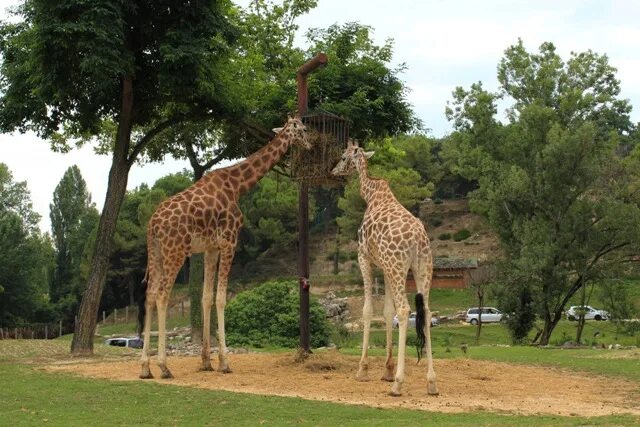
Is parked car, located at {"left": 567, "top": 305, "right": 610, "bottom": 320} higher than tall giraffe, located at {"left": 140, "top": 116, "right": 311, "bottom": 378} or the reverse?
the reverse

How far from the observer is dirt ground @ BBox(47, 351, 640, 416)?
1272 centimetres

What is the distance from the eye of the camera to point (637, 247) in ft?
112

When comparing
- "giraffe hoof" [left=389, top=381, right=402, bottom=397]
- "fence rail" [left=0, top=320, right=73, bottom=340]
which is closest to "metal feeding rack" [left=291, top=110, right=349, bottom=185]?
"giraffe hoof" [left=389, top=381, right=402, bottom=397]

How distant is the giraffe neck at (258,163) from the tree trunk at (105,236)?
517 centimetres

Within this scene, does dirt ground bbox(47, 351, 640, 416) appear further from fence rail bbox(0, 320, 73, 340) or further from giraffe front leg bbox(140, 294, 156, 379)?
fence rail bbox(0, 320, 73, 340)

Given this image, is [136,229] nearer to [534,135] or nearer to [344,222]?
[344,222]

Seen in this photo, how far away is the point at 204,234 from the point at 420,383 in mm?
4890

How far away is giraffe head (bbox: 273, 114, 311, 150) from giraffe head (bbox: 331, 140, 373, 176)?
0.88m

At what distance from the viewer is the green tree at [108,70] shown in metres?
18.8

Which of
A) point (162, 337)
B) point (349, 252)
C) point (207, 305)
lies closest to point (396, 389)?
point (162, 337)

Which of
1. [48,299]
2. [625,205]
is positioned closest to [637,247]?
[625,205]

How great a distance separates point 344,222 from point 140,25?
39.4 metres

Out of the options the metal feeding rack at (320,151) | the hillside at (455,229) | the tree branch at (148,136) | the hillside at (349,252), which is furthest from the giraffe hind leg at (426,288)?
the hillside at (455,229)

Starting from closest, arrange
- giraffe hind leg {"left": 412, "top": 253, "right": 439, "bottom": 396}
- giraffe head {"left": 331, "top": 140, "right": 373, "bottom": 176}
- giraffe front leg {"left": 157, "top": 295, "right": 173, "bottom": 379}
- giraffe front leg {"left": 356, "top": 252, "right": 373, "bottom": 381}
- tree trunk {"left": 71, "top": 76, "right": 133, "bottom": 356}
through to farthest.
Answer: giraffe hind leg {"left": 412, "top": 253, "right": 439, "bottom": 396} < giraffe front leg {"left": 157, "top": 295, "right": 173, "bottom": 379} < giraffe front leg {"left": 356, "top": 252, "right": 373, "bottom": 381} < giraffe head {"left": 331, "top": 140, "right": 373, "bottom": 176} < tree trunk {"left": 71, "top": 76, "right": 133, "bottom": 356}
